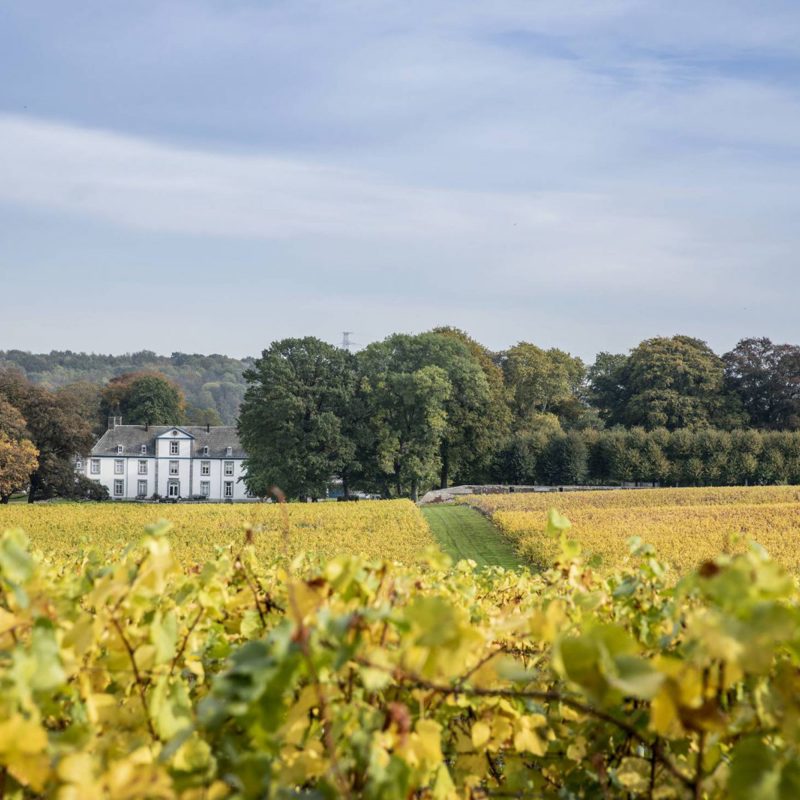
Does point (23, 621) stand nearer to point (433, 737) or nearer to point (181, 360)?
point (433, 737)

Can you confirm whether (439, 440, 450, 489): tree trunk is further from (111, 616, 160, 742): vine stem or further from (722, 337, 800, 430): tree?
(111, 616, 160, 742): vine stem

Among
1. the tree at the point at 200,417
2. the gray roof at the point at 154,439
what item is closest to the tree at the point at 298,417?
the gray roof at the point at 154,439

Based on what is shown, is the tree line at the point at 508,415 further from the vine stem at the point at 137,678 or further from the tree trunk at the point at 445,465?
the vine stem at the point at 137,678

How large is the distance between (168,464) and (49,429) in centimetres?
2392

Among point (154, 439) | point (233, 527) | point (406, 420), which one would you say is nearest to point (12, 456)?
point (233, 527)

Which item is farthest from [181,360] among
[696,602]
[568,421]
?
[696,602]

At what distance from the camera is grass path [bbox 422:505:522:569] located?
26.6 m

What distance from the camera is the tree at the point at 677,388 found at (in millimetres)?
66438

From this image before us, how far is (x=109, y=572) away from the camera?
190 centimetres

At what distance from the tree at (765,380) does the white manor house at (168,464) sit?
41280 mm

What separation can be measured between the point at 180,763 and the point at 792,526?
30683mm

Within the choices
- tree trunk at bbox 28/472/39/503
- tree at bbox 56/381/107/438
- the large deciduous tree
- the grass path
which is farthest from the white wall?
the grass path

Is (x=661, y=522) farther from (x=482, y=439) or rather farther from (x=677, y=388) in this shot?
(x=677, y=388)

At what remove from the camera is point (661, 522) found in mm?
31906
